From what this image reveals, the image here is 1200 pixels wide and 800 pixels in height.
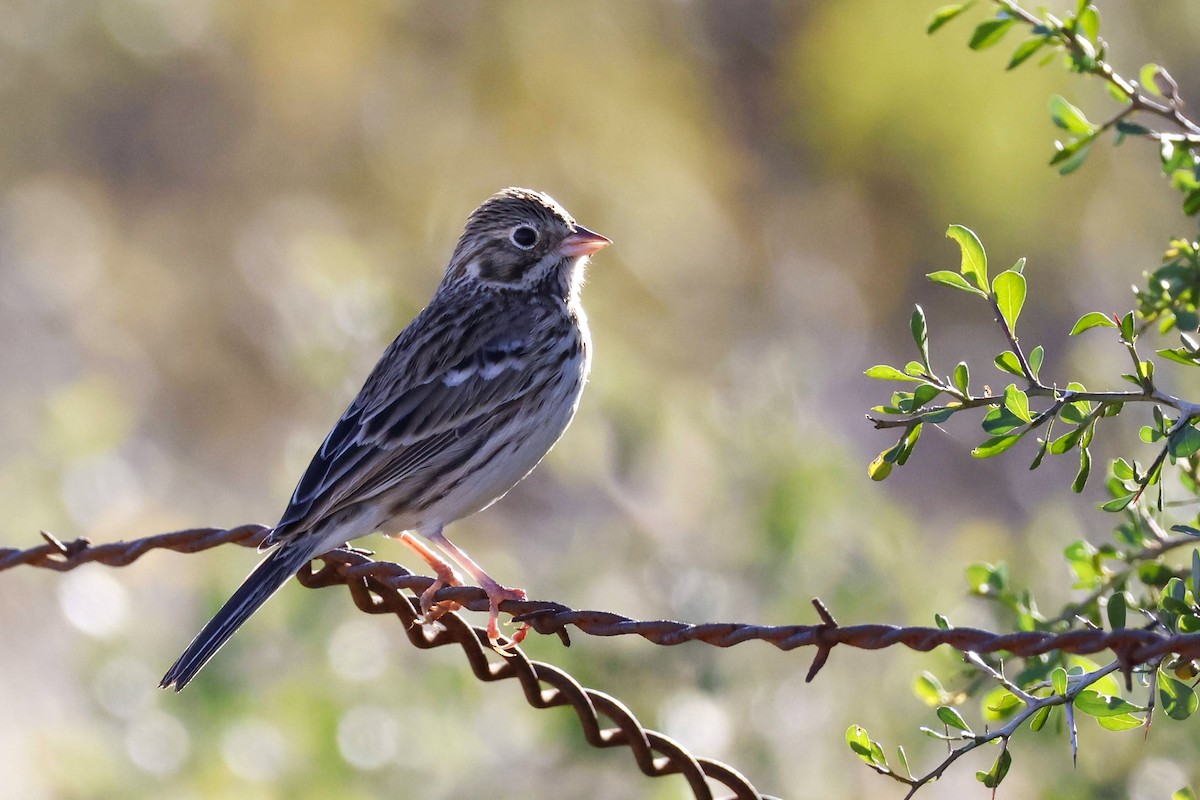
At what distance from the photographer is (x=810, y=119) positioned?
16672 mm

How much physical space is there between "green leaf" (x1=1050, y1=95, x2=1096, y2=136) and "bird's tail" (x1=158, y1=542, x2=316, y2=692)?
284 cm

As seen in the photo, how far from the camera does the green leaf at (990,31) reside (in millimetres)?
3359

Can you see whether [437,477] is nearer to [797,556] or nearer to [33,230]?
[797,556]

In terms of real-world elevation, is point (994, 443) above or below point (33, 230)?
below

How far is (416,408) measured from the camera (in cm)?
559

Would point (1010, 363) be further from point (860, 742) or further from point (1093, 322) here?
point (860, 742)

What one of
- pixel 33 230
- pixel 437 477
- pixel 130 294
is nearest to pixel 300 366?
pixel 437 477

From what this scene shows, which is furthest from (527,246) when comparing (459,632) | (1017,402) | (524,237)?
(1017,402)

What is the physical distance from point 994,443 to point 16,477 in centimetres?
670

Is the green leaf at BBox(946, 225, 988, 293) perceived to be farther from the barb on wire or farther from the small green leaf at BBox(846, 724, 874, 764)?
the small green leaf at BBox(846, 724, 874, 764)

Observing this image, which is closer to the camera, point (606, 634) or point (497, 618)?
point (606, 634)

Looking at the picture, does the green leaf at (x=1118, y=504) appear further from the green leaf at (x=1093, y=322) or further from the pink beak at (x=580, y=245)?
the pink beak at (x=580, y=245)

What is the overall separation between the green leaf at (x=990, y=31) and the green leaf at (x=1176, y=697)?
1.58m

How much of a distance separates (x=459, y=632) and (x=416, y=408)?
5.67 ft
